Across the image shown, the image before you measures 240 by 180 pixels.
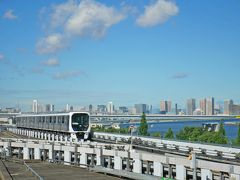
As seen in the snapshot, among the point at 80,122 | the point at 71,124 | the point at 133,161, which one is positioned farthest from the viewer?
the point at 80,122

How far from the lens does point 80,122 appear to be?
2357 inches

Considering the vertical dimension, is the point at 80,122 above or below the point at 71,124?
above

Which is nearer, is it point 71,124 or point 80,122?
point 71,124

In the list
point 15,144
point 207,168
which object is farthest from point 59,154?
point 207,168

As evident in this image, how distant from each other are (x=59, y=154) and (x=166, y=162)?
16.5 m

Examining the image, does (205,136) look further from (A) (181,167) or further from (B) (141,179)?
(B) (141,179)

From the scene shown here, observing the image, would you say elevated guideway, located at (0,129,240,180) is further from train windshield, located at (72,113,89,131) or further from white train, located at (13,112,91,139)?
train windshield, located at (72,113,89,131)

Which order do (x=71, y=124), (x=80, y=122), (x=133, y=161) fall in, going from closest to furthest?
1. (x=133, y=161)
2. (x=71, y=124)
3. (x=80, y=122)

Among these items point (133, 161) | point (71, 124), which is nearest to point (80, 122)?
point (71, 124)

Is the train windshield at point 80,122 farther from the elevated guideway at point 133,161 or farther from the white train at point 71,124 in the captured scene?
the elevated guideway at point 133,161

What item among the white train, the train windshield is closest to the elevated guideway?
the white train

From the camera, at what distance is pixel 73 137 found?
192 feet

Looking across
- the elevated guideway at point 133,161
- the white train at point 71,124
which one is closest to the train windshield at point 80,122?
the white train at point 71,124

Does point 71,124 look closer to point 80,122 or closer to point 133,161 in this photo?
point 80,122
